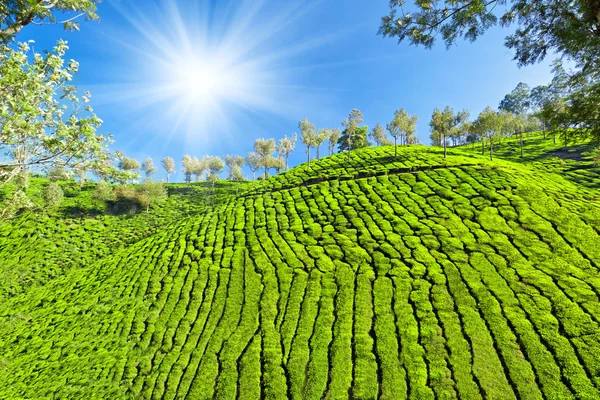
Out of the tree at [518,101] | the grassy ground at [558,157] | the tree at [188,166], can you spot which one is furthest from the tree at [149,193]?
the tree at [518,101]

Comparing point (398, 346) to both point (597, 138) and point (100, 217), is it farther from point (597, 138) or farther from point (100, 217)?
point (100, 217)

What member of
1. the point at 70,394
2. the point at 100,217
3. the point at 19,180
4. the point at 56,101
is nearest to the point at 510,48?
the point at 56,101

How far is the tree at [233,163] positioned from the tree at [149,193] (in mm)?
22891

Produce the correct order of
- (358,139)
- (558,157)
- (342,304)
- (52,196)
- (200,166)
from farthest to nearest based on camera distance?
(200,166) → (358,139) → (558,157) → (52,196) → (342,304)

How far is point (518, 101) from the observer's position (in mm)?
124125

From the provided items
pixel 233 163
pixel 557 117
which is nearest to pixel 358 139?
pixel 233 163

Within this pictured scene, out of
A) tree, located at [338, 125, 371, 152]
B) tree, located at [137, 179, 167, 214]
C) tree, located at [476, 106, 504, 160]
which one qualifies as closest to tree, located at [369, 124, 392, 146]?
tree, located at [338, 125, 371, 152]

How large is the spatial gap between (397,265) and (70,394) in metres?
23.8

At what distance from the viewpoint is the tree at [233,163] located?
3145 inches

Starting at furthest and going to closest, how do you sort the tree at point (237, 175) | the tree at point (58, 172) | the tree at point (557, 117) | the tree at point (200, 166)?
the tree at point (200, 166)
the tree at point (237, 175)
the tree at point (58, 172)
the tree at point (557, 117)

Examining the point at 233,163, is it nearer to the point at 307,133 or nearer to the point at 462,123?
the point at 307,133

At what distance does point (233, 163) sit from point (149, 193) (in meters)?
40.3

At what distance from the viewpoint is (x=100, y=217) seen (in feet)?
167

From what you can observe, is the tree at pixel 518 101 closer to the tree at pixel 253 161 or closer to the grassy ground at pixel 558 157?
the grassy ground at pixel 558 157
